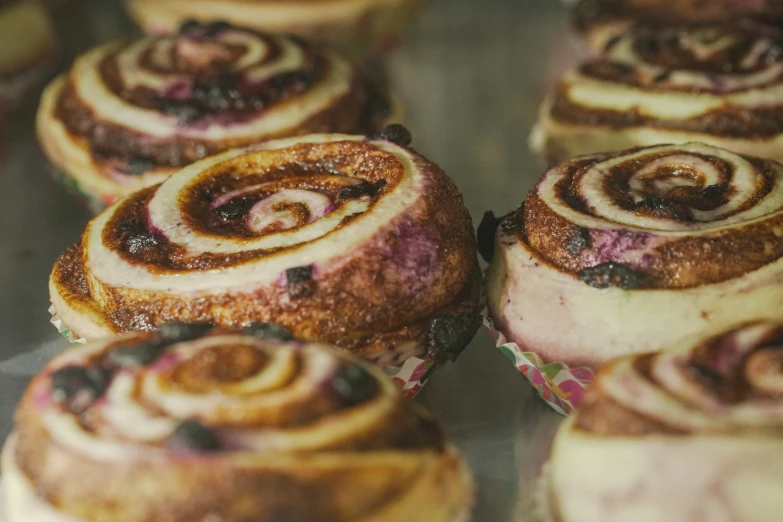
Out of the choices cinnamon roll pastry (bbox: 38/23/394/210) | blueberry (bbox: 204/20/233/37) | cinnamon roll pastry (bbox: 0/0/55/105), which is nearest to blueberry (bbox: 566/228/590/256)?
cinnamon roll pastry (bbox: 38/23/394/210)

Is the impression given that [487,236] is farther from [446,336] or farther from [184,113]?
[184,113]

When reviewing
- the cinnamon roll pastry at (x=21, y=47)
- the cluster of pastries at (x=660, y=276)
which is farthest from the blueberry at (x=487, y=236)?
the cinnamon roll pastry at (x=21, y=47)

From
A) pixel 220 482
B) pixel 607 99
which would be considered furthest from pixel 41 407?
pixel 607 99

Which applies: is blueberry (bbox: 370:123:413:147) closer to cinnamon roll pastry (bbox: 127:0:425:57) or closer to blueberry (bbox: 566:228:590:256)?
blueberry (bbox: 566:228:590:256)

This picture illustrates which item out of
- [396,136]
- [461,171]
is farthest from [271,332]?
[461,171]

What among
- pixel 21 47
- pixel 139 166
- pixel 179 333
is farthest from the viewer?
pixel 21 47
